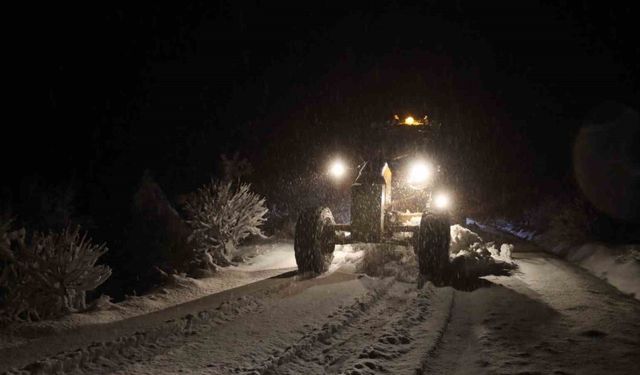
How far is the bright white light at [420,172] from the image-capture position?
9.91 meters

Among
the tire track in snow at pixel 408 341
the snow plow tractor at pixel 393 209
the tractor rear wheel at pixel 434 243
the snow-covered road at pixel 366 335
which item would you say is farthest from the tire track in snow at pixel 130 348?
the tractor rear wheel at pixel 434 243

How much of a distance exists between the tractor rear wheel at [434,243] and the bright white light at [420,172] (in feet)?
5.63

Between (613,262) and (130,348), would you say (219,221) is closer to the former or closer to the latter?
(130,348)

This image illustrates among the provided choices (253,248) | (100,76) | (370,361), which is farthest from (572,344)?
(100,76)

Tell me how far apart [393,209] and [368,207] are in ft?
6.63

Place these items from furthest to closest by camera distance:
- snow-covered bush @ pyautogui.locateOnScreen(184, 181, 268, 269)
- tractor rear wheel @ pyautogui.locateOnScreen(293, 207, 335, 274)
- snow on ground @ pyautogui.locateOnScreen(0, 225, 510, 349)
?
1. snow-covered bush @ pyautogui.locateOnScreen(184, 181, 268, 269)
2. tractor rear wheel @ pyautogui.locateOnScreen(293, 207, 335, 274)
3. snow on ground @ pyautogui.locateOnScreen(0, 225, 510, 349)

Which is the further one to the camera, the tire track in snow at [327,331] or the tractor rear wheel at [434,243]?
the tractor rear wheel at [434,243]

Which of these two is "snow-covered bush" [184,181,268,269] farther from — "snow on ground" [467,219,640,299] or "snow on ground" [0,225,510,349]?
"snow on ground" [467,219,640,299]

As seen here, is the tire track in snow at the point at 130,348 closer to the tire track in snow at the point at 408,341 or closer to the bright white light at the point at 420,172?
the tire track in snow at the point at 408,341

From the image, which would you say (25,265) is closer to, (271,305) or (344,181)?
(271,305)

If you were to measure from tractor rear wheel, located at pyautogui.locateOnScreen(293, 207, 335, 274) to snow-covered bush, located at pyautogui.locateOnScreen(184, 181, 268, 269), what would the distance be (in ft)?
7.83

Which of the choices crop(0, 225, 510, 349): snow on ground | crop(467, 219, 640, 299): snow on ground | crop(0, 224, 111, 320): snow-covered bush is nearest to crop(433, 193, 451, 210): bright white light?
crop(0, 225, 510, 349): snow on ground

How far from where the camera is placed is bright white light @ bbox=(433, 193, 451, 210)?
31.9 ft

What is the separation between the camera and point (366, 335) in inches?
215
